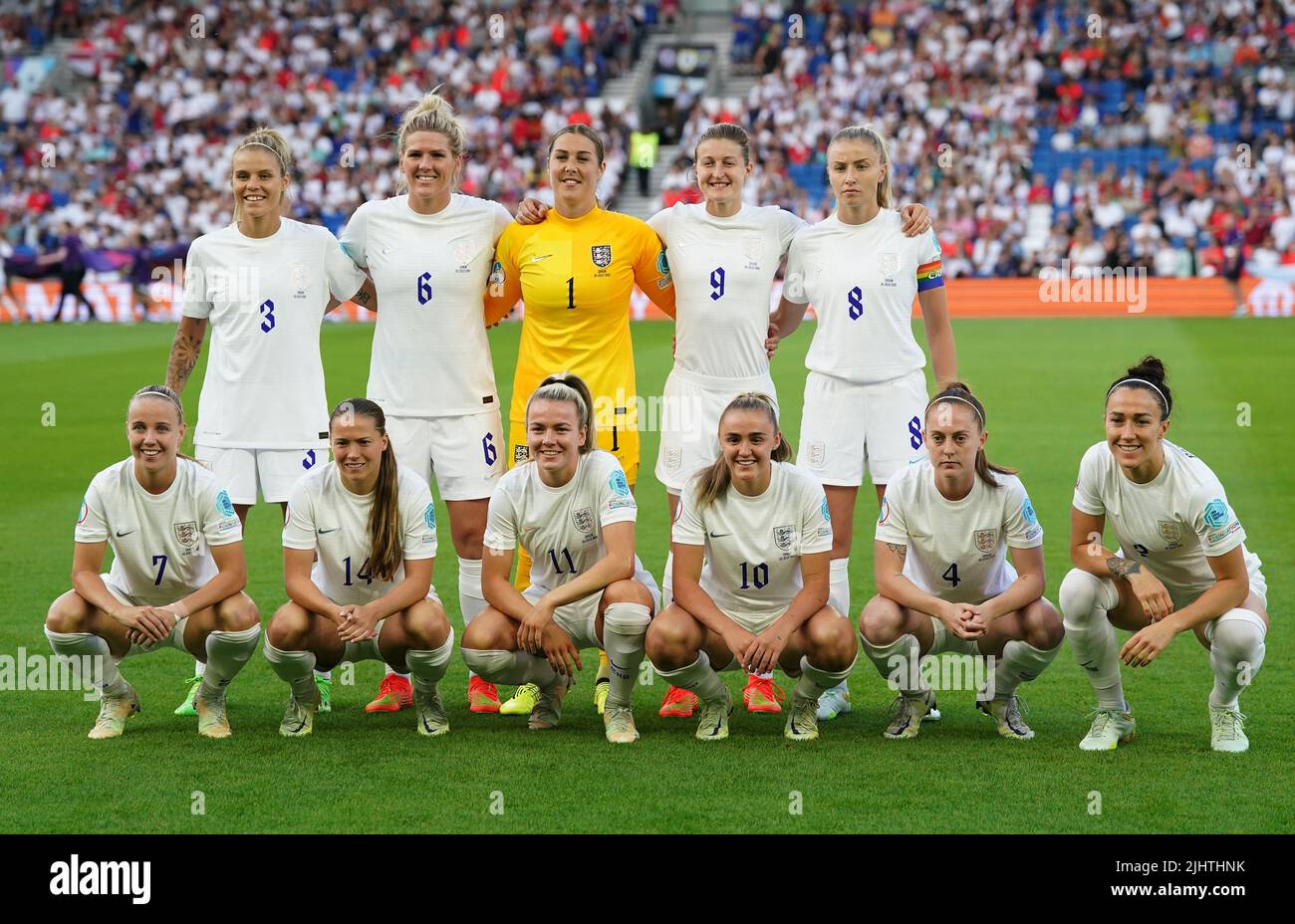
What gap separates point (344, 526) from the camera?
18.5 ft

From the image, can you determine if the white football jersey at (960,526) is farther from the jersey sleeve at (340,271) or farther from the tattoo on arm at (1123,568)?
the jersey sleeve at (340,271)

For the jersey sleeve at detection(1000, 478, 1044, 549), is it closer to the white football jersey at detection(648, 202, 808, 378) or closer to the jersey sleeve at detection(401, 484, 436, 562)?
the white football jersey at detection(648, 202, 808, 378)

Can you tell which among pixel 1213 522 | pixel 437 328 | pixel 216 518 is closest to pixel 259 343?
pixel 437 328

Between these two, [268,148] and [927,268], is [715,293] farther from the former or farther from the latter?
[268,148]

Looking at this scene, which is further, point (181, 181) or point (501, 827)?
point (181, 181)

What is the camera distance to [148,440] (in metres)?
5.54

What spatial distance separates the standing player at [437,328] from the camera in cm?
625

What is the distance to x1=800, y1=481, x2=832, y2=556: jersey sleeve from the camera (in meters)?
5.58

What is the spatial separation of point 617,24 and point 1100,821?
108 feet

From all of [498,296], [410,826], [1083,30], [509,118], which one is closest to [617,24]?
[509,118]

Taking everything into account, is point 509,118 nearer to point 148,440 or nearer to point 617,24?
point 617,24

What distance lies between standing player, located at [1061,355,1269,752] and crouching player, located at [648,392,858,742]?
34.7 inches

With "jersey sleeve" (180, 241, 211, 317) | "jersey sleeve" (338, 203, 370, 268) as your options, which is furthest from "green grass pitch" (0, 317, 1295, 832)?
"jersey sleeve" (338, 203, 370, 268)
